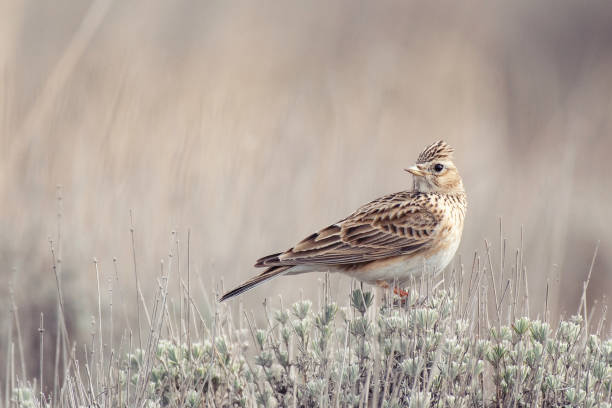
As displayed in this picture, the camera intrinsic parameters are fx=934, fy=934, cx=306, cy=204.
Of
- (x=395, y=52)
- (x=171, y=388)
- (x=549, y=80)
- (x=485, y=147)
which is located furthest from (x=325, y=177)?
(x=549, y=80)

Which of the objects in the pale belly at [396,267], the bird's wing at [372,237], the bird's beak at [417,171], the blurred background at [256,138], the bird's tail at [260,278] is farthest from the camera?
the blurred background at [256,138]

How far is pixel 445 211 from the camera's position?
5695mm

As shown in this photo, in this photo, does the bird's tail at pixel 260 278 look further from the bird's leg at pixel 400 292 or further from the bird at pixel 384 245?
the bird's leg at pixel 400 292

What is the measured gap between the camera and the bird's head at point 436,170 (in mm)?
5926

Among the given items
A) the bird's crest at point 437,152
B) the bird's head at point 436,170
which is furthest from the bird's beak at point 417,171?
the bird's crest at point 437,152

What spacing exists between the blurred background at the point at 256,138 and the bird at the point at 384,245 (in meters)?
0.57

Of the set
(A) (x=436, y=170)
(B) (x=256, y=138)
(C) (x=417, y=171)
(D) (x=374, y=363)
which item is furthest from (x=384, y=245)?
(B) (x=256, y=138)

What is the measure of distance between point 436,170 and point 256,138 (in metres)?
4.64

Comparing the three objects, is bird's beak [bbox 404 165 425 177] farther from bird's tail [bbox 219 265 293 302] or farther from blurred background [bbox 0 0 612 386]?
bird's tail [bbox 219 265 293 302]

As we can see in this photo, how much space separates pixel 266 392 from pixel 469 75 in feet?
34.3

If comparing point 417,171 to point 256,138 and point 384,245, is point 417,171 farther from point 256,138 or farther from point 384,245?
point 256,138

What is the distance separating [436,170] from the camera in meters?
5.95

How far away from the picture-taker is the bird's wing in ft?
17.6

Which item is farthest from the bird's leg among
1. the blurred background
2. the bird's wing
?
the blurred background
